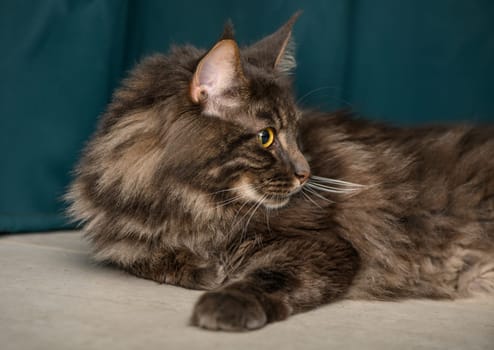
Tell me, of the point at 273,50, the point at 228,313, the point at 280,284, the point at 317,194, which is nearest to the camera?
the point at 228,313

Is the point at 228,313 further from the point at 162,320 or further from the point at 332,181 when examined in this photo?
the point at 332,181

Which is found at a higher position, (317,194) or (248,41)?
(248,41)

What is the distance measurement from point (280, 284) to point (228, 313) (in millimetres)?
246

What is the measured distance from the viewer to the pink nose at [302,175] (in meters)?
1.92

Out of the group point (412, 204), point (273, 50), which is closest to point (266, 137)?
point (273, 50)

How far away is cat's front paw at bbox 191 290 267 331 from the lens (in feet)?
5.06

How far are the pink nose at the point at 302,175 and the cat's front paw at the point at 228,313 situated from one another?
46cm

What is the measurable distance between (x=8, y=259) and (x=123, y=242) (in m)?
0.56

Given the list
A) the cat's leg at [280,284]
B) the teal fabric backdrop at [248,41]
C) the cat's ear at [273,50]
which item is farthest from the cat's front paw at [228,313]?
the teal fabric backdrop at [248,41]

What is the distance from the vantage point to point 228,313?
5.08ft

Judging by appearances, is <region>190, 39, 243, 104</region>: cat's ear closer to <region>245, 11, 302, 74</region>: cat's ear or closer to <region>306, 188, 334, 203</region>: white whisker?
<region>245, 11, 302, 74</region>: cat's ear

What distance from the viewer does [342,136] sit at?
2262 millimetres

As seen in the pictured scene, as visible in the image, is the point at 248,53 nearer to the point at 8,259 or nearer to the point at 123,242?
the point at 123,242

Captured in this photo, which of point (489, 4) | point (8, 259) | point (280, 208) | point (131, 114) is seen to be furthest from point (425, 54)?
point (8, 259)
